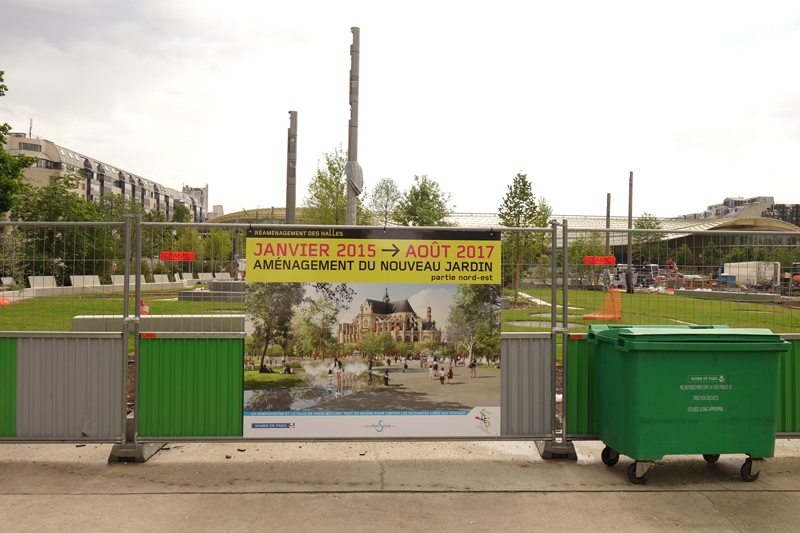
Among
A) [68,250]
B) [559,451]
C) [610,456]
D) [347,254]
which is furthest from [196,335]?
[610,456]

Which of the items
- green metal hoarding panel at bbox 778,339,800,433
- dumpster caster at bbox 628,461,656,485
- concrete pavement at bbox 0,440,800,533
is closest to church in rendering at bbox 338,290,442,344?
concrete pavement at bbox 0,440,800,533

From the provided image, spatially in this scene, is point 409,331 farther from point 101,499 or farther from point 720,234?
point 720,234

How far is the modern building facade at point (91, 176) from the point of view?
72125mm

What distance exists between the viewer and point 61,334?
478 centimetres

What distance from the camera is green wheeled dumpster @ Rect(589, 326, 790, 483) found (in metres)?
4.33

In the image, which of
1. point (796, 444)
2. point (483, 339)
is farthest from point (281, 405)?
point (796, 444)

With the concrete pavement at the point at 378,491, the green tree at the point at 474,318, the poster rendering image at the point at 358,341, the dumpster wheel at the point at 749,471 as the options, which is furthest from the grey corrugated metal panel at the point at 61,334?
the dumpster wheel at the point at 749,471

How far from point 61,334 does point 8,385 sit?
69 cm

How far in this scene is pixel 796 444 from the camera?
5531 mm

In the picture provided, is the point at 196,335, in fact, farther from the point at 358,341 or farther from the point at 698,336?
the point at 698,336

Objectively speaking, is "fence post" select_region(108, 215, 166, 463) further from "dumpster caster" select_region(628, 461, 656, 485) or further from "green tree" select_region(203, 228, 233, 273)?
"dumpster caster" select_region(628, 461, 656, 485)

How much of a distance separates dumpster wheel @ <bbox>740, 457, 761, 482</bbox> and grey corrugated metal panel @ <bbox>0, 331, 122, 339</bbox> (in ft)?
19.0

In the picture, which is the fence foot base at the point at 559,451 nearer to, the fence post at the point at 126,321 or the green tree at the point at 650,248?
the green tree at the point at 650,248

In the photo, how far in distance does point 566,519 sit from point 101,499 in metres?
3.63
